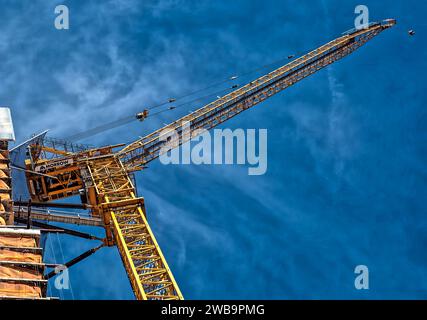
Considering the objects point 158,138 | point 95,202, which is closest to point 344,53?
point 158,138

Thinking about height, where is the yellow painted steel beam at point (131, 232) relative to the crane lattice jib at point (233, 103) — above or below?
below

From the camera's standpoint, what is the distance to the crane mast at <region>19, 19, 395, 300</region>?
72.8m

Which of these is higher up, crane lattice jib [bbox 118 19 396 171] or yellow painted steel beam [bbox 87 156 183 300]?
crane lattice jib [bbox 118 19 396 171]

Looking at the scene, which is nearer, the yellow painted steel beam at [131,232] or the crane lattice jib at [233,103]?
the yellow painted steel beam at [131,232]

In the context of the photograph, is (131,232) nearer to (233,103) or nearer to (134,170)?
(134,170)

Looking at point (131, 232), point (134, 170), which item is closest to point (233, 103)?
point (134, 170)

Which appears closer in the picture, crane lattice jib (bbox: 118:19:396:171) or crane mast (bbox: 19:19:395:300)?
crane mast (bbox: 19:19:395:300)

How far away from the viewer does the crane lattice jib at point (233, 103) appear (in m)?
98.7

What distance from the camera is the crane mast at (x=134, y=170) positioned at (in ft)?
239

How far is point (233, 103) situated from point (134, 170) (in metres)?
15.6

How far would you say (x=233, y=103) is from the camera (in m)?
103

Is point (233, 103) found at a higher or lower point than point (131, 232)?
higher

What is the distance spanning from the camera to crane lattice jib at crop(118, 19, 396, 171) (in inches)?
3885

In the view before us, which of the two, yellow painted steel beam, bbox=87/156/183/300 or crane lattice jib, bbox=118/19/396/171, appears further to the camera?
crane lattice jib, bbox=118/19/396/171
